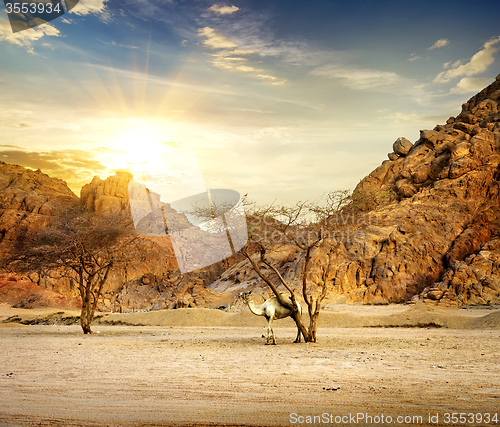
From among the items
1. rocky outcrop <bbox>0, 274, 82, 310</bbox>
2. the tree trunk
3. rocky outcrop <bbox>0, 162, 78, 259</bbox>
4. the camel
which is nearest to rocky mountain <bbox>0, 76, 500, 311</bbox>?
rocky outcrop <bbox>0, 274, 82, 310</bbox>

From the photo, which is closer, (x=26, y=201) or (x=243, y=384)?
(x=243, y=384)

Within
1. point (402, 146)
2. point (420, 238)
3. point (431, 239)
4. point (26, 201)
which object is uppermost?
point (402, 146)

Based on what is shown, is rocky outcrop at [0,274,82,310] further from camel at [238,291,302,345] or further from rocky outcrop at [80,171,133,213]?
rocky outcrop at [80,171,133,213]

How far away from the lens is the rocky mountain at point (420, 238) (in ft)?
103

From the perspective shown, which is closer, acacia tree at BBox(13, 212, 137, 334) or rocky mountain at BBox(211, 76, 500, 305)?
acacia tree at BBox(13, 212, 137, 334)

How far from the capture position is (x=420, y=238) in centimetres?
3525

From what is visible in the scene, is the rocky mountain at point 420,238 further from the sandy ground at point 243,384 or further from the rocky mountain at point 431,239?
the sandy ground at point 243,384

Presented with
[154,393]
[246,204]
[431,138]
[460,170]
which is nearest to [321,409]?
[154,393]

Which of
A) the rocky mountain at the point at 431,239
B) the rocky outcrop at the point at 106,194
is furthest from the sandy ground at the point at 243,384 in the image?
the rocky outcrop at the point at 106,194

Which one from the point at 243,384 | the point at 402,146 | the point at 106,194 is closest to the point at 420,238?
the point at 402,146

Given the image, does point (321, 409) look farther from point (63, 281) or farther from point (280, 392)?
point (63, 281)

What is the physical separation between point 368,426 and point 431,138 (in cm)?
4546

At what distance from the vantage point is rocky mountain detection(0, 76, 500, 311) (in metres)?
31.3

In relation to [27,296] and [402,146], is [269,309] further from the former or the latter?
[402,146]
